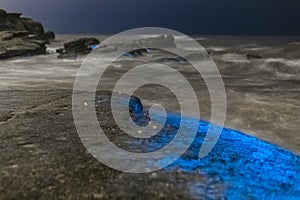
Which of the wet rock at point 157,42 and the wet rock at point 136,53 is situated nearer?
the wet rock at point 136,53

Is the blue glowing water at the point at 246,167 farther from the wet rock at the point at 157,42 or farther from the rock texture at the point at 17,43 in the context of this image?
the wet rock at the point at 157,42

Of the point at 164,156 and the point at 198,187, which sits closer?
the point at 198,187

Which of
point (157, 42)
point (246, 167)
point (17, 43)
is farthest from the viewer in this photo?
point (157, 42)

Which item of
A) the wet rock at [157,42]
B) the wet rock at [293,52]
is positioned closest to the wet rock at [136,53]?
the wet rock at [157,42]

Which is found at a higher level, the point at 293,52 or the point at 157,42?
the point at 293,52

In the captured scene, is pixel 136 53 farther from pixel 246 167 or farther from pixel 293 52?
pixel 246 167

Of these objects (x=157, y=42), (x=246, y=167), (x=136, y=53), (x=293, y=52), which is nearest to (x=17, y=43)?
(x=136, y=53)

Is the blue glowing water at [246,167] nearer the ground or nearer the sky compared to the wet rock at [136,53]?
nearer the sky

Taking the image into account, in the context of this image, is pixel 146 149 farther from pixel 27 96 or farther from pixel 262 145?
pixel 27 96

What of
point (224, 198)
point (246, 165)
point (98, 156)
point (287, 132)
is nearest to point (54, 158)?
Answer: point (98, 156)

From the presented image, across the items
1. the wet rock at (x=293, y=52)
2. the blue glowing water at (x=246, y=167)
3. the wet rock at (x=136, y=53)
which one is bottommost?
the wet rock at (x=136, y=53)

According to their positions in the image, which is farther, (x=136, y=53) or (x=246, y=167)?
(x=136, y=53)
